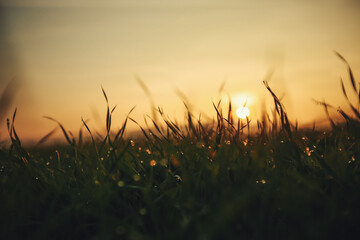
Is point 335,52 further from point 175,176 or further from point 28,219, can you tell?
point 28,219

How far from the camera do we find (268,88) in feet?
5.09

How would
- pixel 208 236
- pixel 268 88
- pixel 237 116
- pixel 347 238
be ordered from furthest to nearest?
1. pixel 237 116
2. pixel 268 88
3. pixel 347 238
4. pixel 208 236

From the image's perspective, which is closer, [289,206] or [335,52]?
[289,206]

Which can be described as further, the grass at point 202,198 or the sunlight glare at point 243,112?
the sunlight glare at point 243,112

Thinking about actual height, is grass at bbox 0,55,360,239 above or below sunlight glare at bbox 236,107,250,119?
below

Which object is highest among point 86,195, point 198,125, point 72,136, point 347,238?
point 198,125

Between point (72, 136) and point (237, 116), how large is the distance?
111 cm

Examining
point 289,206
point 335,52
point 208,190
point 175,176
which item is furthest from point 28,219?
point 335,52

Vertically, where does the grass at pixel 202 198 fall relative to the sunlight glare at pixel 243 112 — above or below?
below

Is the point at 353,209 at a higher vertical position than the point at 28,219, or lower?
higher

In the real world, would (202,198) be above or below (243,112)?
below

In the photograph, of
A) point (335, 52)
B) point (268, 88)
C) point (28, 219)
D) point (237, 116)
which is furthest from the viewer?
point (237, 116)

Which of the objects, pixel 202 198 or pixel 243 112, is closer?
pixel 202 198

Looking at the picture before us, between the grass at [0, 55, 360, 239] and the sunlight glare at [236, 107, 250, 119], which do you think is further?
the sunlight glare at [236, 107, 250, 119]
